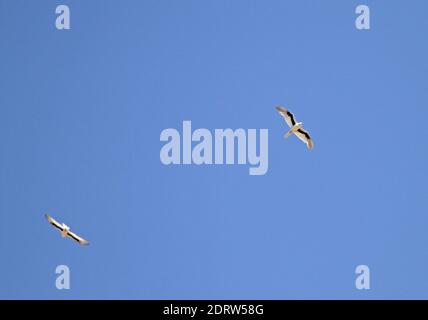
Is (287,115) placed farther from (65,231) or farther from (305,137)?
(65,231)

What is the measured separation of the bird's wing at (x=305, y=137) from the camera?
12.9 m

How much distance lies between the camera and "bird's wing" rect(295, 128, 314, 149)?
12938 millimetres

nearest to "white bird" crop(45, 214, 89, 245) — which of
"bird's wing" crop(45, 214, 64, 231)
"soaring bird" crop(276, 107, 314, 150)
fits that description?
"bird's wing" crop(45, 214, 64, 231)

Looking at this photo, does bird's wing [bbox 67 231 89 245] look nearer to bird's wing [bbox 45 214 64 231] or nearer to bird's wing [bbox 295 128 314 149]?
bird's wing [bbox 45 214 64 231]

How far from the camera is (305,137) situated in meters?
13.0

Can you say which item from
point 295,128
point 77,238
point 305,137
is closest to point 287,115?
point 295,128

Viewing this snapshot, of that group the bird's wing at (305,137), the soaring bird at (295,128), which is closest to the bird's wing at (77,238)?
the soaring bird at (295,128)

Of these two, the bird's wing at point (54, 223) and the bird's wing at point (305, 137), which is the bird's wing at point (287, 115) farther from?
the bird's wing at point (54, 223)
